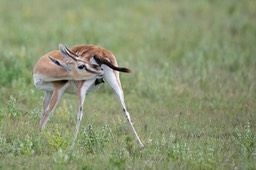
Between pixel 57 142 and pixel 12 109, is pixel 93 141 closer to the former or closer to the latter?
pixel 57 142

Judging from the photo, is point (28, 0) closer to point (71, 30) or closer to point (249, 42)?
point (71, 30)

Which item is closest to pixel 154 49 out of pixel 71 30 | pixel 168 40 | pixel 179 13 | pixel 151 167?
pixel 168 40

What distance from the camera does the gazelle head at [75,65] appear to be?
26.0 ft

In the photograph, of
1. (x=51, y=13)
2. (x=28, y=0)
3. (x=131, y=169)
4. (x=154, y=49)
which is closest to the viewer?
(x=131, y=169)

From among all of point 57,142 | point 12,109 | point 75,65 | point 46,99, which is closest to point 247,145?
point 57,142

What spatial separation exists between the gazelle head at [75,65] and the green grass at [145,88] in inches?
27.9

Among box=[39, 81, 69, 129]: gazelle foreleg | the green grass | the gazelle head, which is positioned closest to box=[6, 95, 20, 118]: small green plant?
the green grass

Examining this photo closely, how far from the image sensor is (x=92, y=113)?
981cm

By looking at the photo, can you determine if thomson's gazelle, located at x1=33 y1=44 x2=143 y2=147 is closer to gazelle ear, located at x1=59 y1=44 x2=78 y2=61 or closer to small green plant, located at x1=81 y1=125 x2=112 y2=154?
gazelle ear, located at x1=59 y1=44 x2=78 y2=61

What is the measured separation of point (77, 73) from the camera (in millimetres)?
8016

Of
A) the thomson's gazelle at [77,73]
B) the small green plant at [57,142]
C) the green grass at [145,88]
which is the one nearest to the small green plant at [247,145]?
the green grass at [145,88]

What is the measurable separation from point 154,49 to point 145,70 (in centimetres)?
279

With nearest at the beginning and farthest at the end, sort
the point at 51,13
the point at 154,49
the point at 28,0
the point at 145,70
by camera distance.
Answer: the point at 145,70
the point at 154,49
the point at 51,13
the point at 28,0

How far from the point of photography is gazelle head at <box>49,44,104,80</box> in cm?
794
